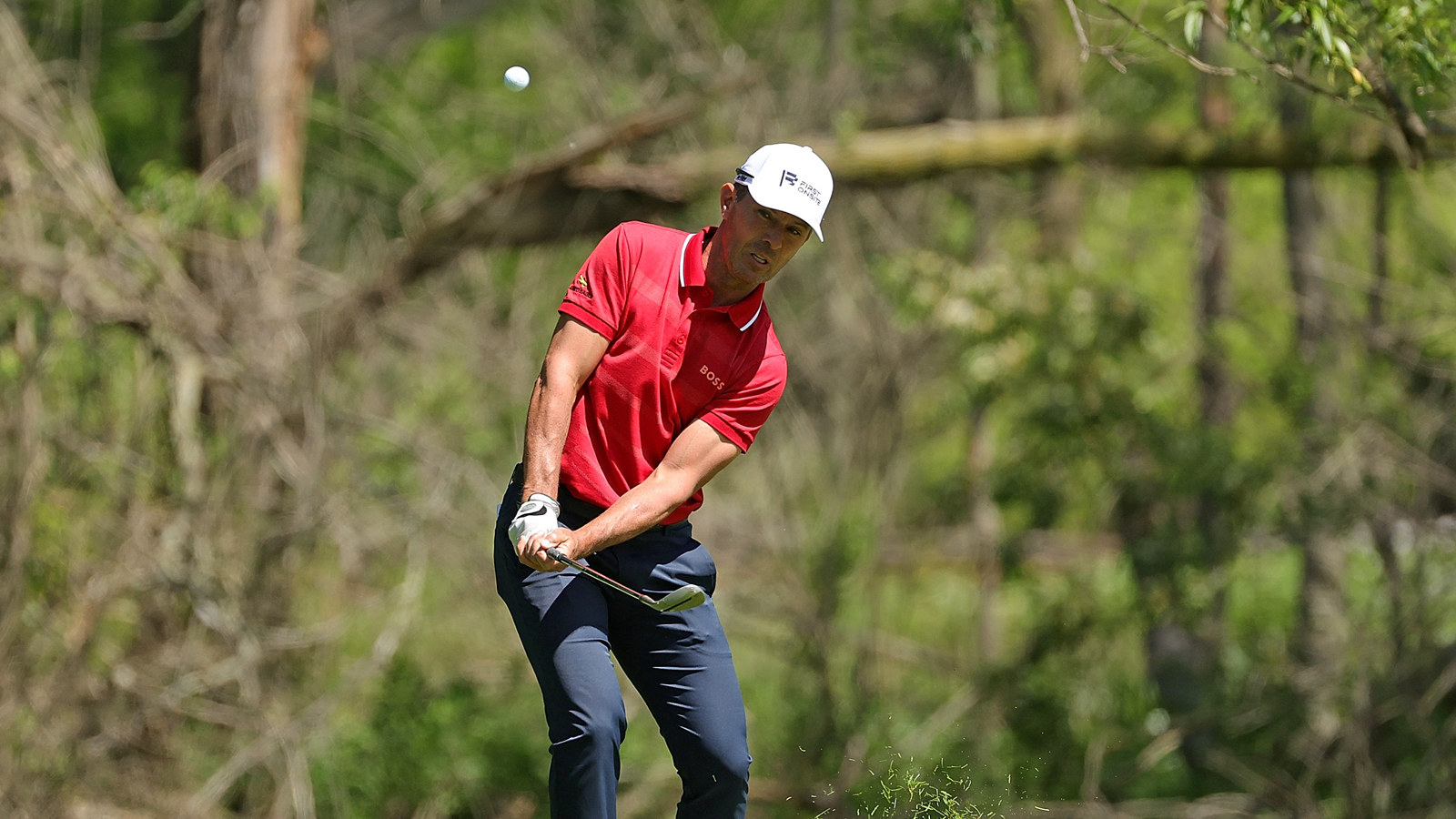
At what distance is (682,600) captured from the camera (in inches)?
156

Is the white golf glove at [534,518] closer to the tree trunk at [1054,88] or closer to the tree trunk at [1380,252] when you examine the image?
the tree trunk at [1380,252]

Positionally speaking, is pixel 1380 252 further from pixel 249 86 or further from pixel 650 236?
pixel 650 236

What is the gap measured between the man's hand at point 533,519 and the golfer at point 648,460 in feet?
0.04

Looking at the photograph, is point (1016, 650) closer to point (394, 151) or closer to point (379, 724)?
point (379, 724)

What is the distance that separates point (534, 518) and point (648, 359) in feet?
2.01

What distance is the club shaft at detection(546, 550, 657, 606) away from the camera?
3746 mm

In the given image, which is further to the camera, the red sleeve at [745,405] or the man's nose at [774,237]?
the red sleeve at [745,405]

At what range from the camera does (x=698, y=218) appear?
10922 millimetres

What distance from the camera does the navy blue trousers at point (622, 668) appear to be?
12.8ft

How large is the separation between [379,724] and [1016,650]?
218 inches

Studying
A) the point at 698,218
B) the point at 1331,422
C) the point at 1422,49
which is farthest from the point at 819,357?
the point at 1422,49

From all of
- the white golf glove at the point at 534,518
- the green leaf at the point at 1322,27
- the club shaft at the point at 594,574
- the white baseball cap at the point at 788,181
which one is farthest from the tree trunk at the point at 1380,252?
the white golf glove at the point at 534,518

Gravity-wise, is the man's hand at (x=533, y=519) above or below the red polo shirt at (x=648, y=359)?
below

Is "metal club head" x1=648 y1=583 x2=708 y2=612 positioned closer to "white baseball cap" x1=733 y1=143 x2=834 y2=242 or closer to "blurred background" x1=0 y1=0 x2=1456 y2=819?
"white baseball cap" x1=733 y1=143 x2=834 y2=242
